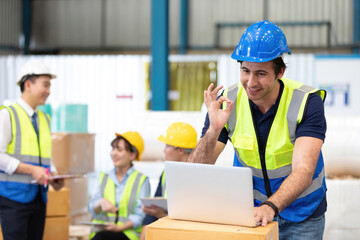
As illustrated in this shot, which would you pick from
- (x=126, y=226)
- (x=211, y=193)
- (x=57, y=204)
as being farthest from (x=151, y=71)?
(x=211, y=193)

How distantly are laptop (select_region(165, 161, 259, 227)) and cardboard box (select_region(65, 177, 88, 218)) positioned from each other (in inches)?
163

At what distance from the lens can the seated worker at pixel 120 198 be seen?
411cm

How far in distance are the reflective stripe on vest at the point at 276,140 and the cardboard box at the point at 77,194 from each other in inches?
153

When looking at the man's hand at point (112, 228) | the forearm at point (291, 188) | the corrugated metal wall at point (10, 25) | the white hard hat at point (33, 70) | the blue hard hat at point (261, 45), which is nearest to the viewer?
the forearm at point (291, 188)

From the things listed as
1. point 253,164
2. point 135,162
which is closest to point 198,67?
point 135,162

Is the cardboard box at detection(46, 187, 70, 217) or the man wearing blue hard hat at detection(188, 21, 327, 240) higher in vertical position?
the man wearing blue hard hat at detection(188, 21, 327, 240)

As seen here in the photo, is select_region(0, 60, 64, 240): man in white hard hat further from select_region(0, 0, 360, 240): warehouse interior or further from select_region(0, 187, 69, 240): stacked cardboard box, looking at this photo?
select_region(0, 187, 69, 240): stacked cardboard box

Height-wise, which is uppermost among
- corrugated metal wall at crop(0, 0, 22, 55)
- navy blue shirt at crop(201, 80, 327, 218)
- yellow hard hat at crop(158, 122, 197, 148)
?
corrugated metal wall at crop(0, 0, 22, 55)

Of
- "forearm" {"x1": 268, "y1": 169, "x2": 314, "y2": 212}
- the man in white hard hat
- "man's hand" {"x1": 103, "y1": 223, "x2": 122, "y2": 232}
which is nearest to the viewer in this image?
"forearm" {"x1": 268, "y1": 169, "x2": 314, "y2": 212}

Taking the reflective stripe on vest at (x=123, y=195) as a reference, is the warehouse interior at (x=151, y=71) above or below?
above

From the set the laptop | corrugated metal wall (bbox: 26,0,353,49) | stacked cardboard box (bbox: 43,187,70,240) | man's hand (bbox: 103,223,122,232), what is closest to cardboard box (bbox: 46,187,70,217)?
stacked cardboard box (bbox: 43,187,70,240)

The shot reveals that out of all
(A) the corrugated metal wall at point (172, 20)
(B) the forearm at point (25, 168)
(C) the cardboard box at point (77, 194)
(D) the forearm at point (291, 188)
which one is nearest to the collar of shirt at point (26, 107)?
(B) the forearm at point (25, 168)

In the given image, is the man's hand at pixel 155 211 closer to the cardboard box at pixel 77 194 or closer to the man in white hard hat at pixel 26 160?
the man in white hard hat at pixel 26 160

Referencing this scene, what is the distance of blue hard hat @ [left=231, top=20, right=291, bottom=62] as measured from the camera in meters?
2.23
